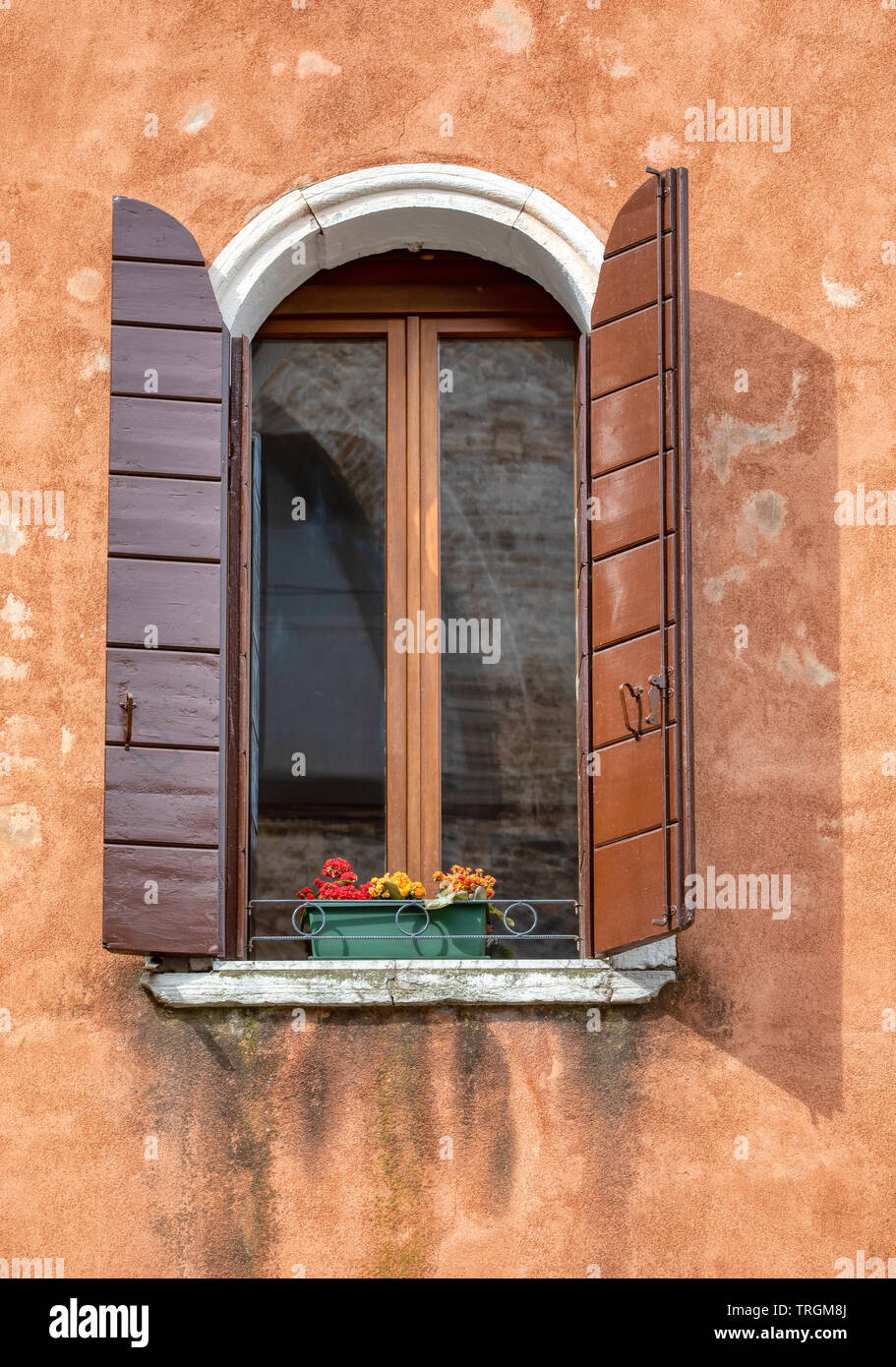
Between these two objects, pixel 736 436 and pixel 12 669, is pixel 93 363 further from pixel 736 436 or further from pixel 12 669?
pixel 736 436

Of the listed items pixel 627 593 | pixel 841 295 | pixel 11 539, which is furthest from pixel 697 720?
pixel 11 539

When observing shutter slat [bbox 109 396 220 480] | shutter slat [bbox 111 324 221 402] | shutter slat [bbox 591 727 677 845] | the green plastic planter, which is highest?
shutter slat [bbox 111 324 221 402]

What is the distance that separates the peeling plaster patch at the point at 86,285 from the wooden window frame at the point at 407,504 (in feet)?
1.59

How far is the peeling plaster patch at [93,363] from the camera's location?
5.04m

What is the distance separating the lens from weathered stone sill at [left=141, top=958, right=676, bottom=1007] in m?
4.56

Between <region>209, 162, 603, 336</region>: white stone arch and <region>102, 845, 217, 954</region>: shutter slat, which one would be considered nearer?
<region>102, 845, 217, 954</region>: shutter slat

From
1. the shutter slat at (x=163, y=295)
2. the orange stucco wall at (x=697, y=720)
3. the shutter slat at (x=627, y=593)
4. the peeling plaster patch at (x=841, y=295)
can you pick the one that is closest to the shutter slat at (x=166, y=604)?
Result: the orange stucco wall at (x=697, y=720)

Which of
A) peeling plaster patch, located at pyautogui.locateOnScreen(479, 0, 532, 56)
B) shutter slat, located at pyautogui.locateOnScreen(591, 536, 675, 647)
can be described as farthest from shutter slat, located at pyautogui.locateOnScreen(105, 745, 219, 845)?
peeling plaster patch, located at pyautogui.locateOnScreen(479, 0, 532, 56)

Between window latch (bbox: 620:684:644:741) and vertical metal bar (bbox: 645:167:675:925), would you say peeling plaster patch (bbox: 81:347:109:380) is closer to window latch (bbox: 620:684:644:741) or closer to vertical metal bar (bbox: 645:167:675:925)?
vertical metal bar (bbox: 645:167:675:925)

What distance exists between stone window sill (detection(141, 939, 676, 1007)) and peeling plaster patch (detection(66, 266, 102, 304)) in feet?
6.45

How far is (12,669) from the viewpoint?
4867 millimetres

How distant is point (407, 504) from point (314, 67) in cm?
132

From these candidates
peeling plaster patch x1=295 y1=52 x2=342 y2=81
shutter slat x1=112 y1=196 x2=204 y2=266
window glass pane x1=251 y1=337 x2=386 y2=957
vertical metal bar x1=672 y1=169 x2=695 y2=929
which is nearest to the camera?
vertical metal bar x1=672 y1=169 x2=695 y2=929
